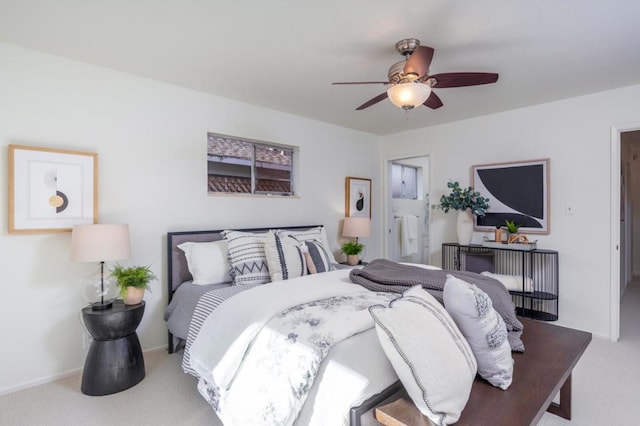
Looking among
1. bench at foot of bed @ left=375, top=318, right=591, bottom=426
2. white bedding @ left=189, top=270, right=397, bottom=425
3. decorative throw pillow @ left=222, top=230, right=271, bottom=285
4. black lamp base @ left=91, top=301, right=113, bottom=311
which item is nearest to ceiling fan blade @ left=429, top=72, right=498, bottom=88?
white bedding @ left=189, top=270, right=397, bottom=425

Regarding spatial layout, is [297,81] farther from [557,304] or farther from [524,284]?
[557,304]

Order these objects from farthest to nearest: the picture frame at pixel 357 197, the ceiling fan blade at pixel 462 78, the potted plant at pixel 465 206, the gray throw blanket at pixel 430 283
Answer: the picture frame at pixel 357 197 < the potted plant at pixel 465 206 < the ceiling fan blade at pixel 462 78 < the gray throw blanket at pixel 430 283

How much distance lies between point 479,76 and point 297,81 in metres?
1.50

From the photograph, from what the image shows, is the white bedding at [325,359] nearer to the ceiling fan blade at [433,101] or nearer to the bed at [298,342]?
the bed at [298,342]

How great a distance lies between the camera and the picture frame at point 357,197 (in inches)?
182

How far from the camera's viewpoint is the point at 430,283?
2.11 meters

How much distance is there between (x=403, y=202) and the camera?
235 inches

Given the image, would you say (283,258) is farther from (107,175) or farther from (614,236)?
(614,236)

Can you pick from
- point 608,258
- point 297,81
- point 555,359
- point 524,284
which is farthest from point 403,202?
point 555,359

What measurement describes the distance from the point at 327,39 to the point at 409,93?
69 cm

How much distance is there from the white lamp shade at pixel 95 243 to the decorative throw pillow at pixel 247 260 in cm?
82

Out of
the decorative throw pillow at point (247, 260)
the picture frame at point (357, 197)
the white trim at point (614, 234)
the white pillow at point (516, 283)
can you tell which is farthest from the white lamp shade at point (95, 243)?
the white trim at point (614, 234)

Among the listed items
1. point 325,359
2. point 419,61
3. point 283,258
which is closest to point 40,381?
point 283,258

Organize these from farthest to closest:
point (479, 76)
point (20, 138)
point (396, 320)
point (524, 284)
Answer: point (524, 284), point (20, 138), point (479, 76), point (396, 320)
